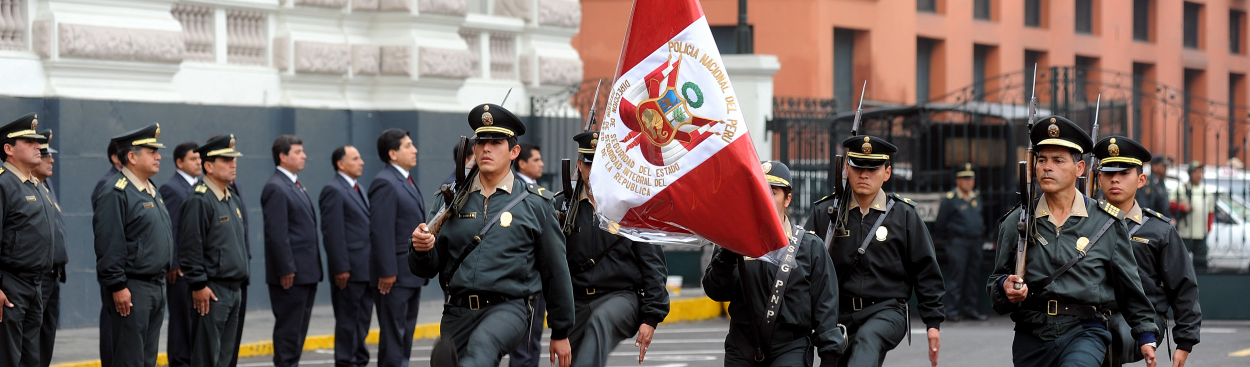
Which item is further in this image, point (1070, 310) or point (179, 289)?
point (179, 289)

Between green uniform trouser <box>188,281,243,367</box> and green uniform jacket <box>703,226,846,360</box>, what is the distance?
3793 mm

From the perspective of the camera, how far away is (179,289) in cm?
1036

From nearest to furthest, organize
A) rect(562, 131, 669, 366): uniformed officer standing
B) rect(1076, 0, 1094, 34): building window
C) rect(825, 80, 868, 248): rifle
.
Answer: rect(825, 80, 868, 248): rifle < rect(562, 131, 669, 366): uniformed officer standing < rect(1076, 0, 1094, 34): building window

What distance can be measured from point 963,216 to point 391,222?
7.49 meters

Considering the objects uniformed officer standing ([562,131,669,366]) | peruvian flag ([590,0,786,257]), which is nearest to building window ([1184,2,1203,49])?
uniformed officer standing ([562,131,669,366])

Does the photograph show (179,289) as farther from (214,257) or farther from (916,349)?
(916,349)

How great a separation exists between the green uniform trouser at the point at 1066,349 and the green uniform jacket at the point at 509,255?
2.27 m

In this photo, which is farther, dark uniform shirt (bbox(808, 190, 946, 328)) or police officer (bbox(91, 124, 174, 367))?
police officer (bbox(91, 124, 174, 367))

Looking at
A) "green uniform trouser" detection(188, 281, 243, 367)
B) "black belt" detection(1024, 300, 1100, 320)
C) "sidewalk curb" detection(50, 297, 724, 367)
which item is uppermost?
"black belt" detection(1024, 300, 1100, 320)

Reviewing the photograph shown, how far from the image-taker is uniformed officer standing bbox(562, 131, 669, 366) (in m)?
8.70

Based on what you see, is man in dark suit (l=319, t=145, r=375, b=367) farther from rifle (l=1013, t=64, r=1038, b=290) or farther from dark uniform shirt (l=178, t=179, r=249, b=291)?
rifle (l=1013, t=64, r=1038, b=290)

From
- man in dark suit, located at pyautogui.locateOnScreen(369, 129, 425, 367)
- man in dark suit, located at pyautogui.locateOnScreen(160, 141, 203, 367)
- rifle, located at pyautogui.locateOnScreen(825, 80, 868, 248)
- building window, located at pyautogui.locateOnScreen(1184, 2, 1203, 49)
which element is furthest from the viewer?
building window, located at pyautogui.locateOnScreen(1184, 2, 1203, 49)

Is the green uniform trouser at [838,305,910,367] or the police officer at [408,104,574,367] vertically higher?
the police officer at [408,104,574,367]

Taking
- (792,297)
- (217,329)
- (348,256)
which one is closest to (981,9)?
(348,256)
